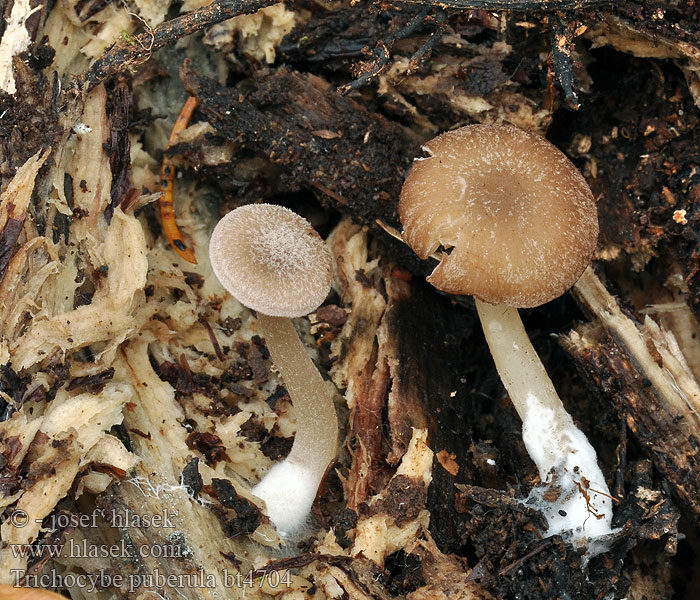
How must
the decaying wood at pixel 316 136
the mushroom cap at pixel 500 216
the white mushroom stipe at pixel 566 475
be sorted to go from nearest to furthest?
the mushroom cap at pixel 500 216 → the white mushroom stipe at pixel 566 475 → the decaying wood at pixel 316 136

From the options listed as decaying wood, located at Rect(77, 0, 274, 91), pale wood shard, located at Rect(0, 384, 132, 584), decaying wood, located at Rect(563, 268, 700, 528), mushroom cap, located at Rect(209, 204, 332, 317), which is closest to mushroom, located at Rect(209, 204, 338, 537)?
mushroom cap, located at Rect(209, 204, 332, 317)

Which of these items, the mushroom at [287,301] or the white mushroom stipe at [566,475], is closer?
the mushroom at [287,301]

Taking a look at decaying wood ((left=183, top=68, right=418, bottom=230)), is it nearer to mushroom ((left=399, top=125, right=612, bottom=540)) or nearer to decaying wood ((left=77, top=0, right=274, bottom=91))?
Answer: decaying wood ((left=77, top=0, right=274, bottom=91))

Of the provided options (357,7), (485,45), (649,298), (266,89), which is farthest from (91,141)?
(649,298)

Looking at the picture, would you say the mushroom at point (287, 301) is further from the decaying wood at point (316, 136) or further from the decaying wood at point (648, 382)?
the decaying wood at point (648, 382)

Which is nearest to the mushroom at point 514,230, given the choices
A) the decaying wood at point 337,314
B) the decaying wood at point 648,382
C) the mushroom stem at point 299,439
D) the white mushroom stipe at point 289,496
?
the decaying wood at point 337,314
